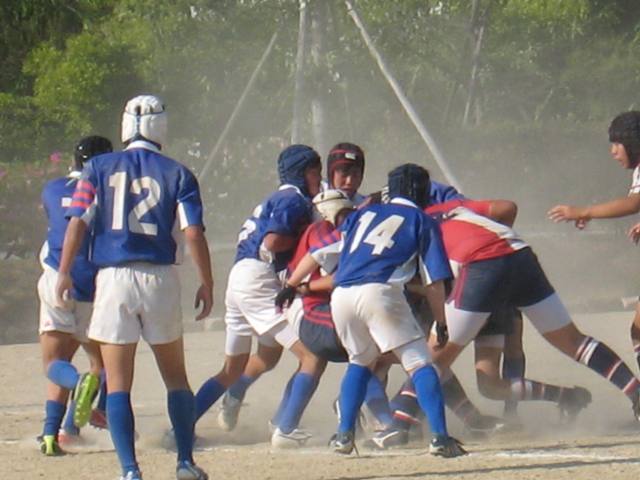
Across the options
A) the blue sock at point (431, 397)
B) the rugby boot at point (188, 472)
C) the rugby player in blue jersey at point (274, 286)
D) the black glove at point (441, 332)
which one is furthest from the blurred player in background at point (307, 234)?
the rugby boot at point (188, 472)

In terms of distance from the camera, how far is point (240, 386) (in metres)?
10.2

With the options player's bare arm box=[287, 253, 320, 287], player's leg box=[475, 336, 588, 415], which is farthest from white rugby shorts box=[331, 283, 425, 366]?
player's leg box=[475, 336, 588, 415]

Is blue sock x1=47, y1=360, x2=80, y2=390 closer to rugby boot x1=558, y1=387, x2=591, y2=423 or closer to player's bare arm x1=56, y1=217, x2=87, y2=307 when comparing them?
player's bare arm x1=56, y1=217, x2=87, y2=307

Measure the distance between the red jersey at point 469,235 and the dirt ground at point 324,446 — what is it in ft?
3.40

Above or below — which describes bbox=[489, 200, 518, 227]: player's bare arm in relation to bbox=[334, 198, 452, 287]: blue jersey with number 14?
above

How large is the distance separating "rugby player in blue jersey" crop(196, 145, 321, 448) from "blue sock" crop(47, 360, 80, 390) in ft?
2.62

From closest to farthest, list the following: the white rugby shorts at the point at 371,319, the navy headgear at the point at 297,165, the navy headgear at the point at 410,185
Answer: the white rugby shorts at the point at 371,319
the navy headgear at the point at 410,185
the navy headgear at the point at 297,165

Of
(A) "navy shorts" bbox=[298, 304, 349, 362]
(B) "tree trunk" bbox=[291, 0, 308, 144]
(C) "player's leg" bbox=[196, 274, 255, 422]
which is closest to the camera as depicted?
(A) "navy shorts" bbox=[298, 304, 349, 362]

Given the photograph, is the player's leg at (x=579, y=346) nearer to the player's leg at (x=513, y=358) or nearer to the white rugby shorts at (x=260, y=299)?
the player's leg at (x=513, y=358)

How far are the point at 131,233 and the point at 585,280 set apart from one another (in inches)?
572

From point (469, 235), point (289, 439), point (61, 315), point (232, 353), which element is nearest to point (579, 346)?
point (469, 235)

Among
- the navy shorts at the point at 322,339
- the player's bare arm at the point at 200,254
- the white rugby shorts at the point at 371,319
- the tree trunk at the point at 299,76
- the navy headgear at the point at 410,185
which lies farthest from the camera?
the tree trunk at the point at 299,76

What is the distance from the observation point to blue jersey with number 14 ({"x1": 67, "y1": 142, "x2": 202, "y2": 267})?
7.67 metres

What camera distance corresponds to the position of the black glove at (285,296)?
8984mm
